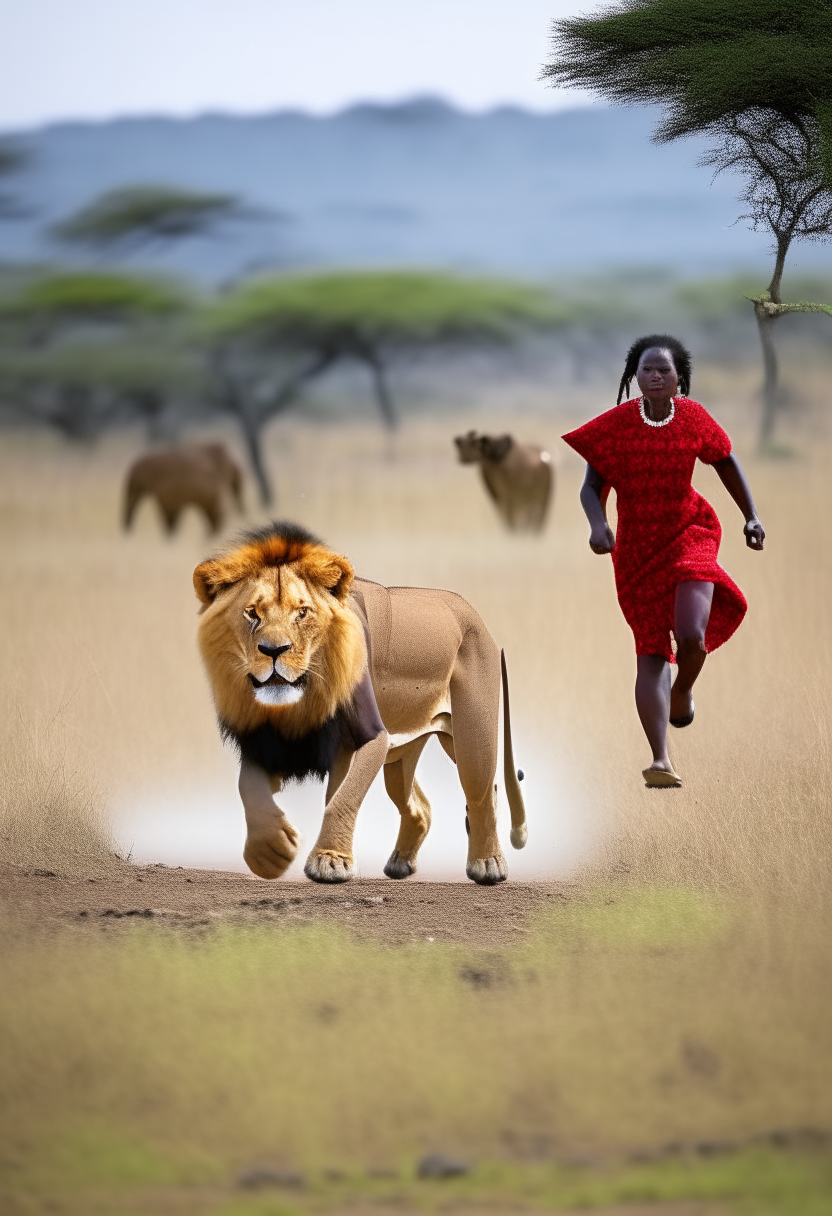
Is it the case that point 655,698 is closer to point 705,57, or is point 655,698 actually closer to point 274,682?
point 274,682

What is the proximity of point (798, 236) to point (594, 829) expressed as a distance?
3.33m

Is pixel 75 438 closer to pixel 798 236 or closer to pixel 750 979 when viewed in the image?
pixel 798 236

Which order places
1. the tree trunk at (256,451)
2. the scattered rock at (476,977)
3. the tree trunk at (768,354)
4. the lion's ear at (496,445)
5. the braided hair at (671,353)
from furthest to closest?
the tree trunk at (256,451) < the lion's ear at (496,445) < the tree trunk at (768,354) < the braided hair at (671,353) < the scattered rock at (476,977)

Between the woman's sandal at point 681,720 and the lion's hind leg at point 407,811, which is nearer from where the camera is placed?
the woman's sandal at point 681,720

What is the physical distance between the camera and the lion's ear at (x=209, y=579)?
19.5 feet

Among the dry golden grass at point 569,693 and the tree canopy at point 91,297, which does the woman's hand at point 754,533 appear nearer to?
the dry golden grass at point 569,693

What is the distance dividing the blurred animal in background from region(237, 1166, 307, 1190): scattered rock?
1313 centimetres

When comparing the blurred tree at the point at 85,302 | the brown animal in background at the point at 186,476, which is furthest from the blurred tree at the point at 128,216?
the brown animal in background at the point at 186,476

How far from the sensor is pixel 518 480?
1833 cm

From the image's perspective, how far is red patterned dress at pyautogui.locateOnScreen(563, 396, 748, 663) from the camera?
664 cm

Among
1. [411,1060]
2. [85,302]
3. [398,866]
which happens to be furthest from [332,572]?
[85,302]

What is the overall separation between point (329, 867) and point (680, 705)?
1.73 m

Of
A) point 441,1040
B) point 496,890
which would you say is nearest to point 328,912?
point 496,890

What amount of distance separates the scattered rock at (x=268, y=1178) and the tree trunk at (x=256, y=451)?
70.1 feet
